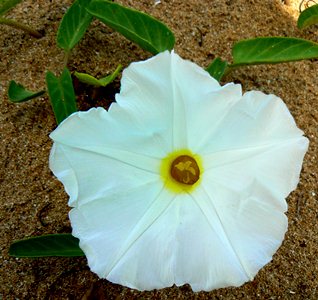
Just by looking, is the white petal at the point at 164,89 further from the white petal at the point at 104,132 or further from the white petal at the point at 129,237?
the white petal at the point at 129,237

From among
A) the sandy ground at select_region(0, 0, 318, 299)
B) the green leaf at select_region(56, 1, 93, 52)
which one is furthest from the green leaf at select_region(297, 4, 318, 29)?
the green leaf at select_region(56, 1, 93, 52)

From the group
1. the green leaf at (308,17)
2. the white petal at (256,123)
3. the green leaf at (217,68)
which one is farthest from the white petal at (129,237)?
the green leaf at (308,17)

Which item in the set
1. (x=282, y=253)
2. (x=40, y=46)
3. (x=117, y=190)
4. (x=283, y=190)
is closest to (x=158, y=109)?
(x=117, y=190)

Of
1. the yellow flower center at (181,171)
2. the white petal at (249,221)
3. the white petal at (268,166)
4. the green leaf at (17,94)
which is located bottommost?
the green leaf at (17,94)

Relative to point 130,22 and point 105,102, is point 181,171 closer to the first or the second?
point 130,22

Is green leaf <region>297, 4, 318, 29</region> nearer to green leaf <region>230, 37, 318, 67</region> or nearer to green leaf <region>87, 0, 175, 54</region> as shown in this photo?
green leaf <region>230, 37, 318, 67</region>

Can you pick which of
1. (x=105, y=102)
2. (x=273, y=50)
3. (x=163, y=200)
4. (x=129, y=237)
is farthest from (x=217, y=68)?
(x=129, y=237)

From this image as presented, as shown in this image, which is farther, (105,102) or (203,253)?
(105,102)
